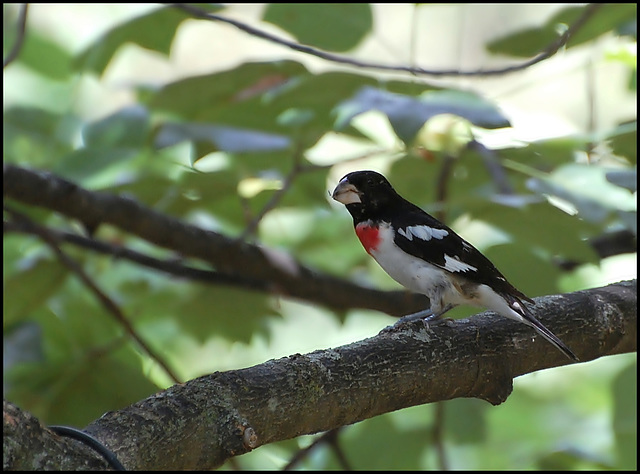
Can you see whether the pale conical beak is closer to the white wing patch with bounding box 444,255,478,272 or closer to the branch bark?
the white wing patch with bounding box 444,255,478,272

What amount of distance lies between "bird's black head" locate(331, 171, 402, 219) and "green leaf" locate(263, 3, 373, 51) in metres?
0.43

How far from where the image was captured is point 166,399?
4.50ft

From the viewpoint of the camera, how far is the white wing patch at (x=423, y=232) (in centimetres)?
231

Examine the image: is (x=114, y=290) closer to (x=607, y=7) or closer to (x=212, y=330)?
(x=212, y=330)

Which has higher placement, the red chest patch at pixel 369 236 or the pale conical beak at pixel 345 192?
the pale conical beak at pixel 345 192

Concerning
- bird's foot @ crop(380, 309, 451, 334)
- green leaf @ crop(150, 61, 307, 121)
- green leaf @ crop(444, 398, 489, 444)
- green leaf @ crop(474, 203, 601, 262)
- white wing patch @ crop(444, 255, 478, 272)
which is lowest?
green leaf @ crop(444, 398, 489, 444)

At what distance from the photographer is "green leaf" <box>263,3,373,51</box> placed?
241 centimetres

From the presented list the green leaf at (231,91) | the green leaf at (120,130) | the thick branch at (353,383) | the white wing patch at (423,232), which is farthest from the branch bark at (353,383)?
the green leaf at (120,130)

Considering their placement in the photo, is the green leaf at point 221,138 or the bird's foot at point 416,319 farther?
the green leaf at point 221,138

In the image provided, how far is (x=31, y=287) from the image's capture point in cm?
280

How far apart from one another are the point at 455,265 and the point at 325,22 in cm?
A: 85

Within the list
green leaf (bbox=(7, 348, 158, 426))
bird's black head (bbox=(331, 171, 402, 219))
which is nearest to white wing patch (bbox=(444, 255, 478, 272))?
bird's black head (bbox=(331, 171, 402, 219))

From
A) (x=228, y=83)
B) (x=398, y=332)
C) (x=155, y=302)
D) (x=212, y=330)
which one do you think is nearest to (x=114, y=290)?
(x=155, y=302)

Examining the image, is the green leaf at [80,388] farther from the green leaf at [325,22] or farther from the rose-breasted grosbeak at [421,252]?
the green leaf at [325,22]
